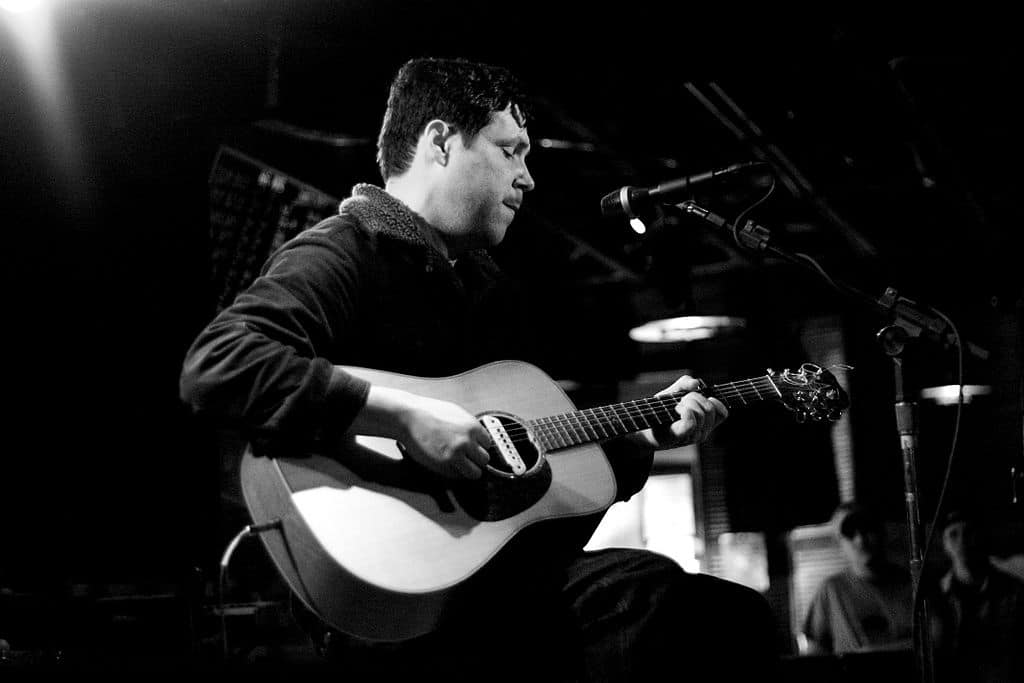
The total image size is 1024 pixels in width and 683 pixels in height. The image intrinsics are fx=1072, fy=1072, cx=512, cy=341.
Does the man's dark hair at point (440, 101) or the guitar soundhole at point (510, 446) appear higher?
the man's dark hair at point (440, 101)

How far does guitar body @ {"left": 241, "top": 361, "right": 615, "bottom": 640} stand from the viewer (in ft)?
7.39

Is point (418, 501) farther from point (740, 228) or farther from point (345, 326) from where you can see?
point (740, 228)

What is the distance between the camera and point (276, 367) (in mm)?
2324

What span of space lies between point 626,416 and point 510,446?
0.43 meters

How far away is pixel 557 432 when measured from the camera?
2.76m

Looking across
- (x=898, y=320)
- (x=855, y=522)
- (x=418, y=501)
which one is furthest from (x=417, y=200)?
(x=855, y=522)

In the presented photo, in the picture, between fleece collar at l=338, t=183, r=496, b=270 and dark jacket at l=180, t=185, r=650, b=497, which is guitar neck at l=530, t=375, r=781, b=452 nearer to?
dark jacket at l=180, t=185, r=650, b=497

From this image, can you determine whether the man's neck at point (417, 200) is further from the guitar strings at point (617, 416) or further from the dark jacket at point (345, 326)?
the guitar strings at point (617, 416)

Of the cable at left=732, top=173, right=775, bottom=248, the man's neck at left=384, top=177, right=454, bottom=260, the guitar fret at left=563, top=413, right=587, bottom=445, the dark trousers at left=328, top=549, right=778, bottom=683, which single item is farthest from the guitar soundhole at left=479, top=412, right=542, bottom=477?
the cable at left=732, top=173, right=775, bottom=248

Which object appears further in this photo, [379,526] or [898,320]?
[898,320]

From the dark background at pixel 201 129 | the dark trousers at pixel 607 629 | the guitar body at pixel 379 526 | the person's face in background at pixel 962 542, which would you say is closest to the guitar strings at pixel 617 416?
the guitar body at pixel 379 526

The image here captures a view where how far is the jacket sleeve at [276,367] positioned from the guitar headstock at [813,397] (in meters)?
1.39

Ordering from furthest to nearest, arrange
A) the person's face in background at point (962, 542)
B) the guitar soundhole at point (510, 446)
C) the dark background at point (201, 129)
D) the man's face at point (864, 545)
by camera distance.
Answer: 1. the man's face at point (864, 545)
2. the person's face in background at point (962, 542)
3. the dark background at point (201, 129)
4. the guitar soundhole at point (510, 446)

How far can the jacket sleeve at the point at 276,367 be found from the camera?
2312 millimetres
